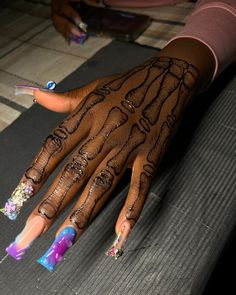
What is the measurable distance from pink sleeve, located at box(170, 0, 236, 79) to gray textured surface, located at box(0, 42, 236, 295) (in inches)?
4.9

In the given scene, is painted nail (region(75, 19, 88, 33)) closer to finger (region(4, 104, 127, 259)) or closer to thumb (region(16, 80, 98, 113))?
thumb (region(16, 80, 98, 113))

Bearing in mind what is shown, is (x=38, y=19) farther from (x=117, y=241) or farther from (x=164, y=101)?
(x=117, y=241)

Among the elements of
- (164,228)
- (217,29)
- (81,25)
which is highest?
(217,29)

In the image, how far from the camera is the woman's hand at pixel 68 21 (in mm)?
1046

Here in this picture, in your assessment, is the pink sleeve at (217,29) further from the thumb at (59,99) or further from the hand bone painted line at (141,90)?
the thumb at (59,99)

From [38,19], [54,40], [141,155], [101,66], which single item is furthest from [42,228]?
[38,19]

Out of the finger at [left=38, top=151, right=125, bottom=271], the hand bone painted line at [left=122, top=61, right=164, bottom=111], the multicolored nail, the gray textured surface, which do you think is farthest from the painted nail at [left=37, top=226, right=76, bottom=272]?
the multicolored nail

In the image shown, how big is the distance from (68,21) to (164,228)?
0.79 m

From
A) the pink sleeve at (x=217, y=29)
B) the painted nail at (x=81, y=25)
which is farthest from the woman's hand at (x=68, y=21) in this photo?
the pink sleeve at (x=217, y=29)

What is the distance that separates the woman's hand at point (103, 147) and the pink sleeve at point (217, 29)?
0.38 feet

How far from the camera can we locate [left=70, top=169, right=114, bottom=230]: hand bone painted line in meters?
0.48

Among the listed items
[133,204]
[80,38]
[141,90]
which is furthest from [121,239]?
[80,38]

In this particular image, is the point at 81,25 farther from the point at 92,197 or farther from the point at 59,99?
the point at 92,197

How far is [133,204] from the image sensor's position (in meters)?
0.51
